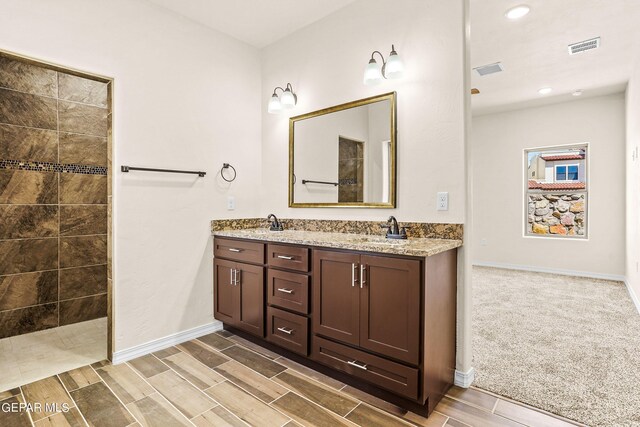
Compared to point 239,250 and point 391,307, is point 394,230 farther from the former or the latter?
point 239,250

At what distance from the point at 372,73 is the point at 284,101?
0.94 meters

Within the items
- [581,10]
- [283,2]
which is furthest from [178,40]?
[581,10]

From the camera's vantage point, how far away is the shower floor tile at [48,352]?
2236 millimetres

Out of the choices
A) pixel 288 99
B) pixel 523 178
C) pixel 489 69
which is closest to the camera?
pixel 288 99

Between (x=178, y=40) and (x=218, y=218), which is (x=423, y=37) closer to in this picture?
(x=178, y=40)

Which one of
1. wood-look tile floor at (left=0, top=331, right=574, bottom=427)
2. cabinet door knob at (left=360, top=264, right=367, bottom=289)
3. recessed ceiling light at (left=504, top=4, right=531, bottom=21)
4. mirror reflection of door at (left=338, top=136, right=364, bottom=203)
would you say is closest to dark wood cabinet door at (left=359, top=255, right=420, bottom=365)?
cabinet door knob at (left=360, top=264, right=367, bottom=289)

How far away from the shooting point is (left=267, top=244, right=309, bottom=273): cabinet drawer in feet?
7.33

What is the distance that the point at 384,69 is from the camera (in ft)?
7.62

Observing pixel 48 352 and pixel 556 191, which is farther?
pixel 556 191

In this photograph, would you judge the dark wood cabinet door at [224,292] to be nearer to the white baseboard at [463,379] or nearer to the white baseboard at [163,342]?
the white baseboard at [163,342]

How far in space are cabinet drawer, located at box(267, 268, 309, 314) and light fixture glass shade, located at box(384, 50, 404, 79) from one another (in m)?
1.47

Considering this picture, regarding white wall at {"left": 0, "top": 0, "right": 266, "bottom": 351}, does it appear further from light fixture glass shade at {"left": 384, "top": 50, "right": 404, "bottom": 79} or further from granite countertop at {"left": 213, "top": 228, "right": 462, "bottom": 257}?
light fixture glass shade at {"left": 384, "top": 50, "right": 404, "bottom": 79}

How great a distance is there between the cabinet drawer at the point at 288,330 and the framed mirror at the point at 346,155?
0.96m

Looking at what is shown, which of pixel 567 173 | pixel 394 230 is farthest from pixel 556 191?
pixel 394 230
